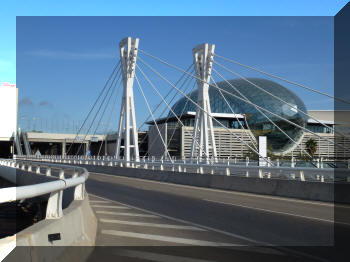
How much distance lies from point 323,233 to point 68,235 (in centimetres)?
507

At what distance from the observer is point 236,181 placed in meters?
20.8

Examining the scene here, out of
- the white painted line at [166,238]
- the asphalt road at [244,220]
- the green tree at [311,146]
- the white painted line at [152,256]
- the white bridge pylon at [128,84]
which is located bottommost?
the asphalt road at [244,220]

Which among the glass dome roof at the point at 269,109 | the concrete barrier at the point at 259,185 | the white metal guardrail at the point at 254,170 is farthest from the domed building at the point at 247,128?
the concrete barrier at the point at 259,185

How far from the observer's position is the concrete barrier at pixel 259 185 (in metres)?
16.1

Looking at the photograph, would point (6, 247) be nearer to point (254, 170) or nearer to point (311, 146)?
point (254, 170)

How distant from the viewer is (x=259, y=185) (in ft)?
62.7

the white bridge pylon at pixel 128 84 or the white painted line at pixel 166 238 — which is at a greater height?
the white bridge pylon at pixel 128 84

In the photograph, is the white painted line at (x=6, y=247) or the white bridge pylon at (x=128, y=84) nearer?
the white painted line at (x=6, y=247)

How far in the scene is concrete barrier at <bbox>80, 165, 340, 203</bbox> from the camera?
52.9ft

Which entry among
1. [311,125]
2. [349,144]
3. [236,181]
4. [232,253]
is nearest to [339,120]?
[311,125]

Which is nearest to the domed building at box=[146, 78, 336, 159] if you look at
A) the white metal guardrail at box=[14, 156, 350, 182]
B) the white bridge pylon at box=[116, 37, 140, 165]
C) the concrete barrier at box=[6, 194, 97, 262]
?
the white metal guardrail at box=[14, 156, 350, 182]

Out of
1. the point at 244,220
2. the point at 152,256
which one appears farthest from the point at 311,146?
the point at 152,256

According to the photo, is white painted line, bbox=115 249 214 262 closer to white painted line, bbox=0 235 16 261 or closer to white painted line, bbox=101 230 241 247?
white painted line, bbox=101 230 241 247

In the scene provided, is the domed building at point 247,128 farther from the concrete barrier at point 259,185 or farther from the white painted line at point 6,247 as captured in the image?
the white painted line at point 6,247
